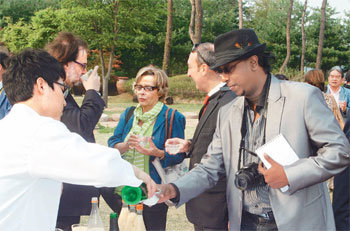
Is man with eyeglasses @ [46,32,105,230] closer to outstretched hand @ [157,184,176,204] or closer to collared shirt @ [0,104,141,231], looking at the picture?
outstretched hand @ [157,184,176,204]

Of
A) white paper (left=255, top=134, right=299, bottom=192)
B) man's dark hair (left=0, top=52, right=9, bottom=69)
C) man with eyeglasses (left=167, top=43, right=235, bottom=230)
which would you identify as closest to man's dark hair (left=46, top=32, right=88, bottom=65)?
man's dark hair (left=0, top=52, right=9, bottom=69)

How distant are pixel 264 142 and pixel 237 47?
0.66 metres

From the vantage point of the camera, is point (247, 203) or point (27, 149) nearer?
point (27, 149)

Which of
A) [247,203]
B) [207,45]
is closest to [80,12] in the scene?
[207,45]

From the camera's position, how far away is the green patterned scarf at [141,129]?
3.89 m

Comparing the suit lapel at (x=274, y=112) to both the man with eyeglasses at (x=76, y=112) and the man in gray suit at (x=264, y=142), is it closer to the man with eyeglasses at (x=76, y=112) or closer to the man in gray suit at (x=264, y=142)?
the man in gray suit at (x=264, y=142)

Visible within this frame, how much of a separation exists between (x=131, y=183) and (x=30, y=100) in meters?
0.65

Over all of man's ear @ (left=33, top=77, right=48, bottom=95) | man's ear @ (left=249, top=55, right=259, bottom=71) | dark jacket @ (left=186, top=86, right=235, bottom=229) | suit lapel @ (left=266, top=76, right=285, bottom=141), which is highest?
man's ear @ (left=249, top=55, right=259, bottom=71)

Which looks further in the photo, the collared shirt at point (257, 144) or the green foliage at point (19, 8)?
the green foliage at point (19, 8)

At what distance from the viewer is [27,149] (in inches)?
64.5

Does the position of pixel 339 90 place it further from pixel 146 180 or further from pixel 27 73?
pixel 27 73

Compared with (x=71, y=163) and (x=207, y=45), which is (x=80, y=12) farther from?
(x=71, y=163)

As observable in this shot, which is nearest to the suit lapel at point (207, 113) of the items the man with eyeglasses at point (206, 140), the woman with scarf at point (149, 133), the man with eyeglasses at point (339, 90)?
the man with eyeglasses at point (206, 140)

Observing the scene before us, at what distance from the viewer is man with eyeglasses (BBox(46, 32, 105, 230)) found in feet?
10.3
